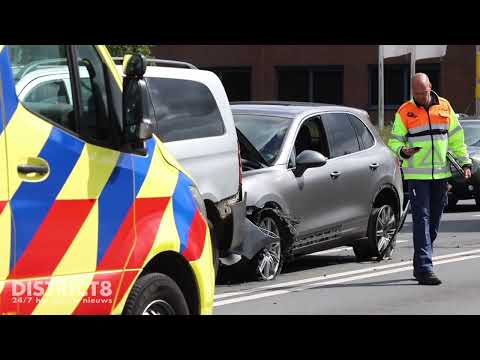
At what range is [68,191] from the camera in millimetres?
5777

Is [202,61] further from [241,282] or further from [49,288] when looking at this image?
[49,288]

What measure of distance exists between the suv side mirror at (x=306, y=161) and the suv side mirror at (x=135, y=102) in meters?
6.00

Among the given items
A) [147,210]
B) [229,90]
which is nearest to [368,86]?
[229,90]

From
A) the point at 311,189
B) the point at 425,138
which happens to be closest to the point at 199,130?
the point at 425,138

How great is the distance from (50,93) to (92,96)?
37 cm

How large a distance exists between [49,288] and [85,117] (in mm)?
956

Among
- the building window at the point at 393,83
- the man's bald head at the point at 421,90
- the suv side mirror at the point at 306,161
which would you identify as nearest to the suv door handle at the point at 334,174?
the suv side mirror at the point at 306,161

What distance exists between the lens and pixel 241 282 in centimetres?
1177

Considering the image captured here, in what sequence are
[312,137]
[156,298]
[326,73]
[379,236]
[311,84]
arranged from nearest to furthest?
[156,298] < [312,137] < [379,236] < [326,73] < [311,84]

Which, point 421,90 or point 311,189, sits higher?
point 421,90

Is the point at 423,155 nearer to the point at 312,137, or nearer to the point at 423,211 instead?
the point at 423,211

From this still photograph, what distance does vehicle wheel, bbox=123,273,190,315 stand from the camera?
6.21 meters
